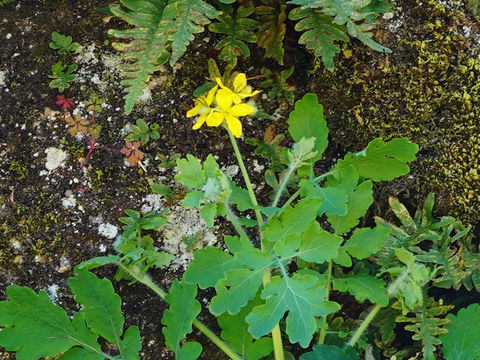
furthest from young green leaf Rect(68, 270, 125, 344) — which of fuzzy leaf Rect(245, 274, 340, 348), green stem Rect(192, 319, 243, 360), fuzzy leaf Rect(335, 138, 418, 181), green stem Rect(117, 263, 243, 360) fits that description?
fuzzy leaf Rect(335, 138, 418, 181)

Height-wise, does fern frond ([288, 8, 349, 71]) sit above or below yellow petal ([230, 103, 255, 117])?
above

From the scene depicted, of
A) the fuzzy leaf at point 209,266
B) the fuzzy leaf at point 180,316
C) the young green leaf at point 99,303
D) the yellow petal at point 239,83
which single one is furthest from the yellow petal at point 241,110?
the young green leaf at point 99,303

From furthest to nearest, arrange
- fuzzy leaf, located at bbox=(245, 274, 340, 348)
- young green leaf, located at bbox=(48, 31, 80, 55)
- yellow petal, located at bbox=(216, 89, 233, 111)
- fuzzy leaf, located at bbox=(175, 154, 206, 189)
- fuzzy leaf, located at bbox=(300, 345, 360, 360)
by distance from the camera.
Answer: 1. young green leaf, located at bbox=(48, 31, 80, 55)
2. yellow petal, located at bbox=(216, 89, 233, 111)
3. fuzzy leaf, located at bbox=(300, 345, 360, 360)
4. fuzzy leaf, located at bbox=(175, 154, 206, 189)
5. fuzzy leaf, located at bbox=(245, 274, 340, 348)

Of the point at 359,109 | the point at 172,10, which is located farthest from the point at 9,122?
the point at 359,109

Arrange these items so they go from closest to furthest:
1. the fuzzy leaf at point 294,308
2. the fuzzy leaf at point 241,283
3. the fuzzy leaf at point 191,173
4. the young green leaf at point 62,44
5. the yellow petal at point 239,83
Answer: the fuzzy leaf at point 294,308 < the fuzzy leaf at point 241,283 < the fuzzy leaf at point 191,173 < the yellow petal at point 239,83 < the young green leaf at point 62,44

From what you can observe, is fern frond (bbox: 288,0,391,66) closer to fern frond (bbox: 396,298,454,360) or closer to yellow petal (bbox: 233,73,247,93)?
yellow petal (bbox: 233,73,247,93)

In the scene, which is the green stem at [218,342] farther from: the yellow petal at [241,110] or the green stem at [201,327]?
the yellow petal at [241,110]
